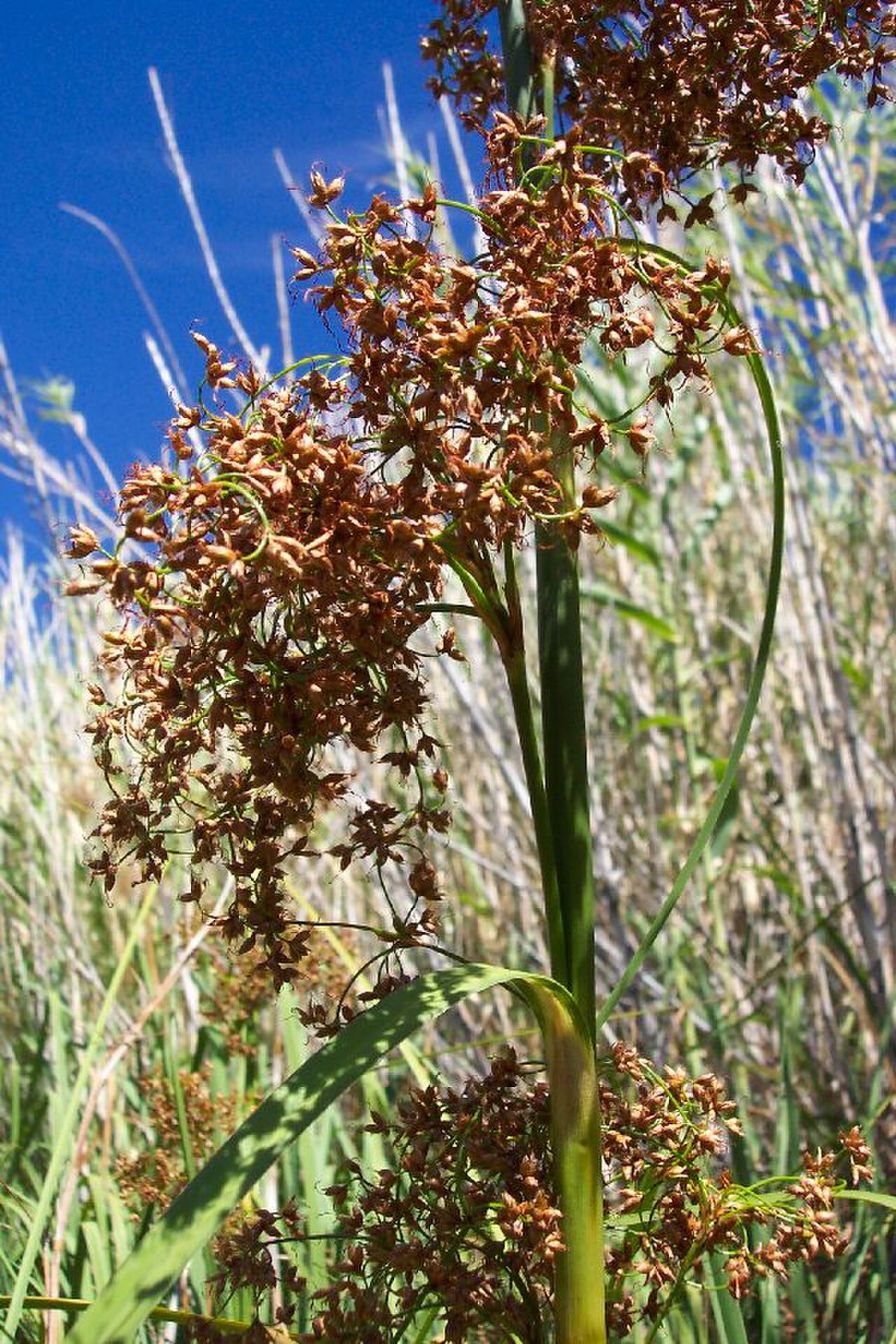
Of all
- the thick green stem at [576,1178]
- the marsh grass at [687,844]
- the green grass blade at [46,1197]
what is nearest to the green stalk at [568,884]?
the thick green stem at [576,1178]

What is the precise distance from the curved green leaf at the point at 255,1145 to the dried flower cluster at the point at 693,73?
58 centimetres

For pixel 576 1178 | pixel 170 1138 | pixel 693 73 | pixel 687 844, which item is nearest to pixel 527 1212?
pixel 576 1178

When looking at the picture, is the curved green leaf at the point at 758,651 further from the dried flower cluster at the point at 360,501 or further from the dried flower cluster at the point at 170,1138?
the dried flower cluster at the point at 170,1138

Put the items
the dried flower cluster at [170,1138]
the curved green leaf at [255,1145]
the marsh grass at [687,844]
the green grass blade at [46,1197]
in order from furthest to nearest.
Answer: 1. the marsh grass at [687,844]
2. the dried flower cluster at [170,1138]
3. the green grass blade at [46,1197]
4. the curved green leaf at [255,1145]

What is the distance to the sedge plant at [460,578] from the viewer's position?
2.49ft

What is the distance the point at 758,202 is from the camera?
3297 millimetres

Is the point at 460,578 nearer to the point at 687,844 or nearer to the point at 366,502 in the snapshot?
the point at 366,502

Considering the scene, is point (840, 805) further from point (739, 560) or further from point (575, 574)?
point (575, 574)

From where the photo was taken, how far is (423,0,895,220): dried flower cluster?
978 millimetres

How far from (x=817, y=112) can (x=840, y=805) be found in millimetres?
1506

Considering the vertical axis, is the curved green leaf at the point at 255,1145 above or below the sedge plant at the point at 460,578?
below

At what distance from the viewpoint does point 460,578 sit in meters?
0.92

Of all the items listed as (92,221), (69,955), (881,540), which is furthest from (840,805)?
(92,221)

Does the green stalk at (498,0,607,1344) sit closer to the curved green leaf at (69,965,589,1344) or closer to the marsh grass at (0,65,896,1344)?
the curved green leaf at (69,965,589,1344)
